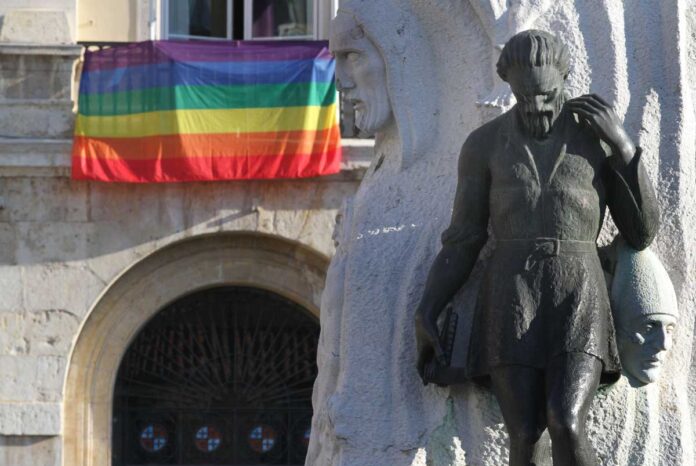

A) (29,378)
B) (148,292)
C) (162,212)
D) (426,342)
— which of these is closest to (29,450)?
(29,378)

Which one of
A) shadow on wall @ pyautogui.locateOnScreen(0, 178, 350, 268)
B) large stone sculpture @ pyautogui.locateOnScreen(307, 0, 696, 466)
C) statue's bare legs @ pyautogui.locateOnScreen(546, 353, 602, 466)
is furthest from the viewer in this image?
shadow on wall @ pyautogui.locateOnScreen(0, 178, 350, 268)

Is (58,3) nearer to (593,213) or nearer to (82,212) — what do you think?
(82,212)

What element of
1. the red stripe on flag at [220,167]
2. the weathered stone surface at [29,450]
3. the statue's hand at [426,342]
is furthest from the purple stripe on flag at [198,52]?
the statue's hand at [426,342]

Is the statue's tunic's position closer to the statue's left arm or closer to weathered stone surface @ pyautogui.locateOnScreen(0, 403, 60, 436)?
the statue's left arm

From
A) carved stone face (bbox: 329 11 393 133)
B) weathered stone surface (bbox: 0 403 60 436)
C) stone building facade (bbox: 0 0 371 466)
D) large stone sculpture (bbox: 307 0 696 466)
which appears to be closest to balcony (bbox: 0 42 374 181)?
stone building facade (bbox: 0 0 371 466)

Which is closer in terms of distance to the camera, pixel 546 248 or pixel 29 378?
pixel 546 248

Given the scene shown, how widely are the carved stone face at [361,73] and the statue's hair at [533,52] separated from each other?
0.95 meters

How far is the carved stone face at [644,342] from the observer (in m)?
7.73

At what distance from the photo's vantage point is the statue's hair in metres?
7.57

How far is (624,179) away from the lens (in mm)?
7648

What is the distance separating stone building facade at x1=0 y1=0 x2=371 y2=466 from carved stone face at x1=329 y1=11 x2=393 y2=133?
11334 mm

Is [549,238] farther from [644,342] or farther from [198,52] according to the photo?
[198,52]

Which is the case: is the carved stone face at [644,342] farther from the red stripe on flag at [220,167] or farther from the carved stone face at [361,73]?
the red stripe on flag at [220,167]

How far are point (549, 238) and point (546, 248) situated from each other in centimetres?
3
